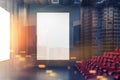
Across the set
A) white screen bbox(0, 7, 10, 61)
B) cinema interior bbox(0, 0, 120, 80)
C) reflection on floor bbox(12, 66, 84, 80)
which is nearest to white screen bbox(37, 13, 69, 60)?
cinema interior bbox(0, 0, 120, 80)

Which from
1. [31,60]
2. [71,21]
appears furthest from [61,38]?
[31,60]

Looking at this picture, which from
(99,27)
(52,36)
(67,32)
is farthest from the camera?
(52,36)

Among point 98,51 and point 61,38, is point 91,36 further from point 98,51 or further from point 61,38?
point 61,38

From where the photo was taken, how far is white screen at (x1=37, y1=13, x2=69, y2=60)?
887 centimetres

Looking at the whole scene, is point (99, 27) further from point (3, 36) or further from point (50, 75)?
point (3, 36)

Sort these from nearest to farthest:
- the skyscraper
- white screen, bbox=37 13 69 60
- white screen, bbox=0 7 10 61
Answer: white screen, bbox=0 7 10 61
the skyscraper
white screen, bbox=37 13 69 60

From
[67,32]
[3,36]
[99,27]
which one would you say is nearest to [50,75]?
[3,36]

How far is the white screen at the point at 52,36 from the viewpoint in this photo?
29.1ft

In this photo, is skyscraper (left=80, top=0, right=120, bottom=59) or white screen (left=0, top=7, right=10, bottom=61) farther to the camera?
skyscraper (left=80, top=0, right=120, bottom=59)

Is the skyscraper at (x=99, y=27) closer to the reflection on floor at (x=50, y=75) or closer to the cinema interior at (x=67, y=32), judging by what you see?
the cinema interior at (x=67, y=32)

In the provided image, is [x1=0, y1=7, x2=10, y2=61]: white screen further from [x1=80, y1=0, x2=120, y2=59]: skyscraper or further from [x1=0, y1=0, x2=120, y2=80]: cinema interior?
[x1=80, y1=0, x2=120, y2=59]: skyscraper

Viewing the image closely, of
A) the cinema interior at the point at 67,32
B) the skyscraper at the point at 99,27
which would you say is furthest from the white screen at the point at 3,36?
the skyscraper at the point at 99,27

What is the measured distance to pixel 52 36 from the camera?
9000mm

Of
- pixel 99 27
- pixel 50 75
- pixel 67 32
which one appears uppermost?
pixel 99 27
